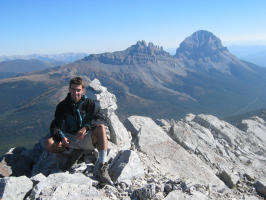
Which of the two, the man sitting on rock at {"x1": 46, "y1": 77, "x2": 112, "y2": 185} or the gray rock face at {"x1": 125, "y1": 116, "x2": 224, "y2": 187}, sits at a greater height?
the man sitting on rock at {"x1": 46, "y1": 77, "x2": 112, "y2": 185}

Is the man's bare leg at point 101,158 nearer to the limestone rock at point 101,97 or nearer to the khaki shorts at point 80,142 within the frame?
the khaki shorts at point 80,142

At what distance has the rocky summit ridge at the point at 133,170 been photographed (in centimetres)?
1043

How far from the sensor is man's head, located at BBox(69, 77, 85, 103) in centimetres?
1249

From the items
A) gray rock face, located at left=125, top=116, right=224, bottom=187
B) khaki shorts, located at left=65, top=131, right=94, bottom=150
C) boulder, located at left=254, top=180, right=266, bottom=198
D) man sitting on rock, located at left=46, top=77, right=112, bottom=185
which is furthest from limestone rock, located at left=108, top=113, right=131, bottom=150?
boulder, located at left=254, top=180, right=266, bottom=198

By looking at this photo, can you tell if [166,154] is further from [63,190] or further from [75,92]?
[63,190]

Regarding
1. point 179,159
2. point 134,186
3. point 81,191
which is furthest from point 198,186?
point 179,159

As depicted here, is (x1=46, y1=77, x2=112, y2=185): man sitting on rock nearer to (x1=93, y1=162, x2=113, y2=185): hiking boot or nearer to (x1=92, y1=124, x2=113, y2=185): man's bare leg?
(x1=92, y1=124, x2=113, y2=185): man's bare leg

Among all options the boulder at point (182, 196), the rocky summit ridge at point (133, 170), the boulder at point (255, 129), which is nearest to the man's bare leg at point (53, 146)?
the rocky summit ridge at point (133, 170)

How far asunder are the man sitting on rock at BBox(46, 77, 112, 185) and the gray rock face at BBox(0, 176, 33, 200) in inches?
118

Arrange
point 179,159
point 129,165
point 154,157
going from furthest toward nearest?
point 179,159 < point 154,157 < point 129,165

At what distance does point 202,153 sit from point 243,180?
268 inches

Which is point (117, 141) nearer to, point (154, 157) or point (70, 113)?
point (154, 157)

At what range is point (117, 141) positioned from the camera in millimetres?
18688

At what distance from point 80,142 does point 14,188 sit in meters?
4.48
